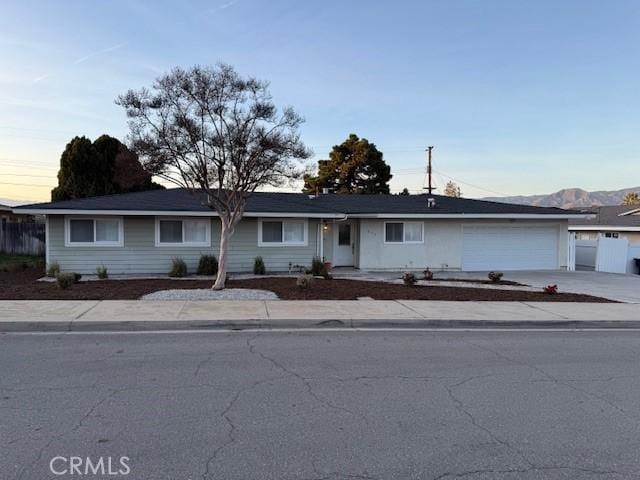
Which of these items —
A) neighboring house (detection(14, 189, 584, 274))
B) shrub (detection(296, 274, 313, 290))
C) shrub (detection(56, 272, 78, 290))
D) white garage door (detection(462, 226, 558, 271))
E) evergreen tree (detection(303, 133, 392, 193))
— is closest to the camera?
shrub (detection(56, 272, 78, 290))

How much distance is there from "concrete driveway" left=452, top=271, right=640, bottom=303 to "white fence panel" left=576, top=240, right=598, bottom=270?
5.54m

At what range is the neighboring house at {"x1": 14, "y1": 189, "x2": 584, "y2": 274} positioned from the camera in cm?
1730

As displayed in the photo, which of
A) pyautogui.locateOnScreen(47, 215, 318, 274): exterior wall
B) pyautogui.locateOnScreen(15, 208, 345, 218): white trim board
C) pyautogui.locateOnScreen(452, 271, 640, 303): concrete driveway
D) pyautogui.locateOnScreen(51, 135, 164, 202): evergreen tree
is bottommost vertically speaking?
pyautogui.locateOnScreen(452, 271, 640, 303): concrete driveway

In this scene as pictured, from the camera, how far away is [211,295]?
12.0 m

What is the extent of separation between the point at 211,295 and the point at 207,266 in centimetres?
548

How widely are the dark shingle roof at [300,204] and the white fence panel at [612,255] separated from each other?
382 cm

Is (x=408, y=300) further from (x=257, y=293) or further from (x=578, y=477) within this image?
(x=578, y=477)

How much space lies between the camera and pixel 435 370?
629 centimetres

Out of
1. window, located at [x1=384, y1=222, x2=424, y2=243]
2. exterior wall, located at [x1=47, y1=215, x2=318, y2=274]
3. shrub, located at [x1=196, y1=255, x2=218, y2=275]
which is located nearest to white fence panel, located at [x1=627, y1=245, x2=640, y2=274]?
window, located at [x1=384, y1=222, x2=424, y2=243]

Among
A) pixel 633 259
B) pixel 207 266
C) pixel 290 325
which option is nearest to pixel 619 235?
pixel 633 259

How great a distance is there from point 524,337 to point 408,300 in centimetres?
371

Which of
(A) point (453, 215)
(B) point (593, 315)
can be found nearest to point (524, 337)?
(B) point (593, 315)

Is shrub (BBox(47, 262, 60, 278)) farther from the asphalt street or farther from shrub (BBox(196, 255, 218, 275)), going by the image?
the asphalt street

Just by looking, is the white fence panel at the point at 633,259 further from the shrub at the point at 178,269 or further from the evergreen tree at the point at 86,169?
the evergreen tree at the point at 86,169
